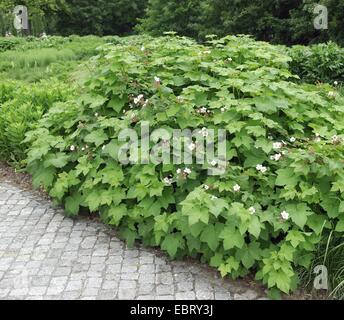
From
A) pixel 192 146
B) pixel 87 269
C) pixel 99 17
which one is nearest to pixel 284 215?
pixel 192 146

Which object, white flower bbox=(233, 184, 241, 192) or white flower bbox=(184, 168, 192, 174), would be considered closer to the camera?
white flower bbox=(233, 184, 241, 192)

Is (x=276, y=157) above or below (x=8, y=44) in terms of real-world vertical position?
above

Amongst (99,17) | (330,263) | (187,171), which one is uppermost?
(187,171)

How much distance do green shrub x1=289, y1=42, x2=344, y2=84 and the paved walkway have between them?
17.3 ft

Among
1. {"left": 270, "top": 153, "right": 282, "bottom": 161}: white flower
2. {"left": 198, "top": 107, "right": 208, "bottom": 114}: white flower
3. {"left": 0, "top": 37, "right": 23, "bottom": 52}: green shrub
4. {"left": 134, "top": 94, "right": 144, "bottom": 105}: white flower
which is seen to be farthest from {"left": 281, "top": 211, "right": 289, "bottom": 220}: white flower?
{"left": 0, "top": 37, "right": 23, "bottom": 52}: green shrub

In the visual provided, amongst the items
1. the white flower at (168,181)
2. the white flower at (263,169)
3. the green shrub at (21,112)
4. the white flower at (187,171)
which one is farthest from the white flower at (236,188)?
the green shrub at (21,112)

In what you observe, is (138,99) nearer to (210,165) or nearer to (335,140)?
(210,165)

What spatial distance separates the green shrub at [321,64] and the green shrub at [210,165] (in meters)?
3.37

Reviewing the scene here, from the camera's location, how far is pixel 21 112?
5.70 metres

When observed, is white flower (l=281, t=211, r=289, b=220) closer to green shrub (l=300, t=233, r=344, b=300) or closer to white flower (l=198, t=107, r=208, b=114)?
green shrub (l=300, t=233, r=344, b=300)

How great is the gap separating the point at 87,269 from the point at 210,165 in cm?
119

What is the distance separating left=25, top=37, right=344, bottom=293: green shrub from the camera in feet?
11.2

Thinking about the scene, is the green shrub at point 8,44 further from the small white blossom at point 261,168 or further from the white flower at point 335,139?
the white flower at point 335,139

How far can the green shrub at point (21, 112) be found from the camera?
5562 millimetres
